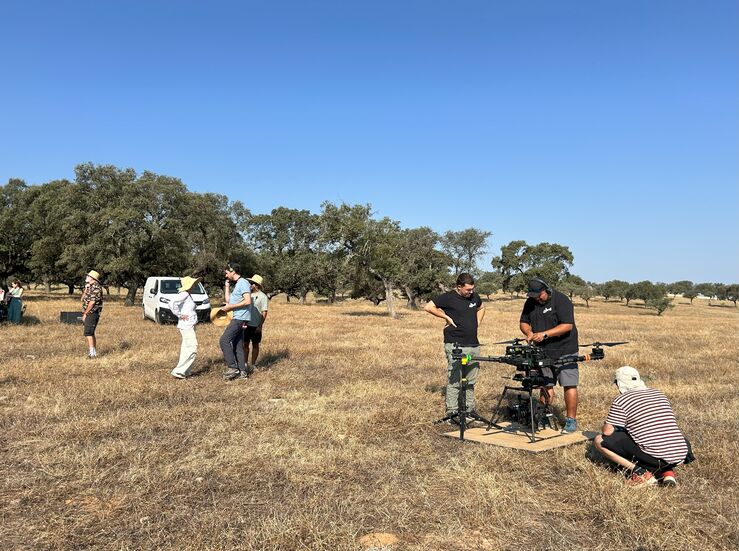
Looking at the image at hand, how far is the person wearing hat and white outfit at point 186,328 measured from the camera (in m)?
9.45

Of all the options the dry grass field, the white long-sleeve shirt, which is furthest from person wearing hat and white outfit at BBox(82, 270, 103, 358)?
the white long-sleeve shirt

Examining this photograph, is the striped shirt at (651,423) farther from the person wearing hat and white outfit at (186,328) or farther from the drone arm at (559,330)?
the person wearing hat and white outfit at (186,328)

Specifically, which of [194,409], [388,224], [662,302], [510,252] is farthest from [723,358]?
[510,252]

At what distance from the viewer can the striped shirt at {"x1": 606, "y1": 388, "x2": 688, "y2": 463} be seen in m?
4.66

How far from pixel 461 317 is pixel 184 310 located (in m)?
5.28

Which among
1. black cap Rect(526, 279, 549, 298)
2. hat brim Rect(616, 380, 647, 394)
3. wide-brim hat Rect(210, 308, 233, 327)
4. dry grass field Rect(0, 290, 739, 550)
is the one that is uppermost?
black cap Rect(526, 279, 549, 298)

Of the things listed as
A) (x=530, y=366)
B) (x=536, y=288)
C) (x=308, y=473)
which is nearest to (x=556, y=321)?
(x=536, y=288)

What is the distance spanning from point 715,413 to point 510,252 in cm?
6272

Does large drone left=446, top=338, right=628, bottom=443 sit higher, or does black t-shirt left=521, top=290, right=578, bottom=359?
black t-shirt left=521, top=290, right=578, bottom=359

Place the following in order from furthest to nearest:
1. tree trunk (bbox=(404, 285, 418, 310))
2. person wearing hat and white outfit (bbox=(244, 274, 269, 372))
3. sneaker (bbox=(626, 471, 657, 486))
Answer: tree trunk (bbox=(404, 285, 418, 310))
person wearing hat and white outfit (bbox=(244, 274, 269, 372))
sneaker (bbox=(626, 471, 657, 486))

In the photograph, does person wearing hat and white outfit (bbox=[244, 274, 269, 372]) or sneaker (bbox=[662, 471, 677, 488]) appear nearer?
sneaker (bbox=[662, 471, 677, 488])

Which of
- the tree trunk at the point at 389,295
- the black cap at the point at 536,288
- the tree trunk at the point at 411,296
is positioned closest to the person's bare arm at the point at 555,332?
the black cap at the point at 536,288

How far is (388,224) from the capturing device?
101ft

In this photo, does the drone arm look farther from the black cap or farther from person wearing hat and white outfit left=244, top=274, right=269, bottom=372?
person wearing hat and white outfit left=244, top=274, right=269, bottom=372
